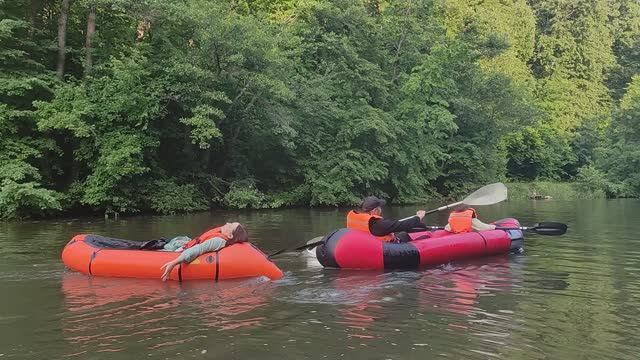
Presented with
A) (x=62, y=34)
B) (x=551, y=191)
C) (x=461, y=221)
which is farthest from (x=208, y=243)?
(x=551, y=191)

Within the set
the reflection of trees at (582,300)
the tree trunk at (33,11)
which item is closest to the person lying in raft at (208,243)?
the reflection of trees at (582,300)

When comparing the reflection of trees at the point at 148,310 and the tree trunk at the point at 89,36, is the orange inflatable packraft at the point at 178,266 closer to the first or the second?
the reflection of trees at the point at 148,310

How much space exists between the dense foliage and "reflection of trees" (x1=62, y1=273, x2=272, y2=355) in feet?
27.7

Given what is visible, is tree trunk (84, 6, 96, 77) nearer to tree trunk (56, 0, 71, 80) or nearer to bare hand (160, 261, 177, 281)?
tree trunk (56, 0, 71, 80)

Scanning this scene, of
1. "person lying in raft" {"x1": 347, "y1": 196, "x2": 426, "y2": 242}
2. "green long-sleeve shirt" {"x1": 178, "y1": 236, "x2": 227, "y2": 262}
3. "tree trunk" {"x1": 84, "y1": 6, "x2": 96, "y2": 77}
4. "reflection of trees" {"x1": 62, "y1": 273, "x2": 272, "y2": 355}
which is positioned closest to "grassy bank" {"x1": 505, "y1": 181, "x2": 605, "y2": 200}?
"tree trunk" {"x1": 84, "y1": 6, "x2": 96, "y2": 77}

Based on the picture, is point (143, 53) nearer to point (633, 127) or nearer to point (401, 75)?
point (401, 75)

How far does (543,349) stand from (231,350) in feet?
8.04

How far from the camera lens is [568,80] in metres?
42.7

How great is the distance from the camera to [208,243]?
7.29 meters

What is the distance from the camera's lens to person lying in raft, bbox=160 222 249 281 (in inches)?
279

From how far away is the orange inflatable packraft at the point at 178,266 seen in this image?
23.6 ft

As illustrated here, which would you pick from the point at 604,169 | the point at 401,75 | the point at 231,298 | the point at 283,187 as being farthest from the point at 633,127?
the point at 231,298

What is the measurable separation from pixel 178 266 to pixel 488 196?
6.33m

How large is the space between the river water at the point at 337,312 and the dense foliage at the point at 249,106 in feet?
22.6
